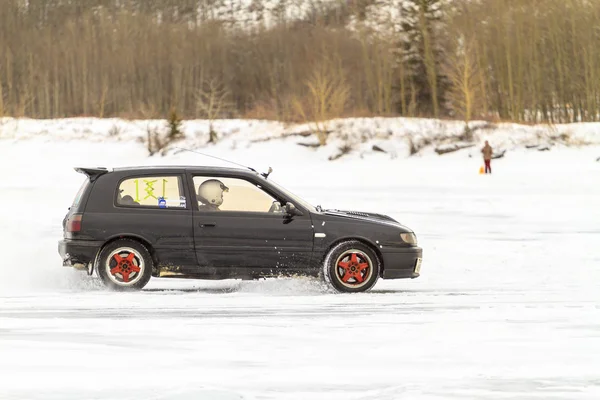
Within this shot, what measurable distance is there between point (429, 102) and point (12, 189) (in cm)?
4969

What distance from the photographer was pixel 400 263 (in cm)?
1132

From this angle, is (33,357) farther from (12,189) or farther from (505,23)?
(505,23)

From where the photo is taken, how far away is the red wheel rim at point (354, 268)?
36.8 ft

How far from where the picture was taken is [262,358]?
6.91 m

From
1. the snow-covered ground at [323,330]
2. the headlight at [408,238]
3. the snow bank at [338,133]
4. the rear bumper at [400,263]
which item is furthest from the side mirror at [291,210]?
the snow bank at [338,133]

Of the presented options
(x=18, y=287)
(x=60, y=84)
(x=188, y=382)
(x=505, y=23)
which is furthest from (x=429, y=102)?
(x=188, y=382)

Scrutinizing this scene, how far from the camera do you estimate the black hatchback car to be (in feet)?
36.3

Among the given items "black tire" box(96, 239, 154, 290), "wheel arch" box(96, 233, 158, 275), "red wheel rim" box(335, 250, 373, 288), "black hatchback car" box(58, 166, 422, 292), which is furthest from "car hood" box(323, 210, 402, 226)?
"black tire" box(96, 239, 154, 290)

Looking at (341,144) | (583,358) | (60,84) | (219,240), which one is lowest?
(583,358)

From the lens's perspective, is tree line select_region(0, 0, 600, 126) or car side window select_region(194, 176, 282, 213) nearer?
car side window select_region(194, 176, 282, 213)

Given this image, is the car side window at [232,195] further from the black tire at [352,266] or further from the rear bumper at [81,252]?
the rear bumper at [81,252]

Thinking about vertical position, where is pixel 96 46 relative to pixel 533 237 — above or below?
above

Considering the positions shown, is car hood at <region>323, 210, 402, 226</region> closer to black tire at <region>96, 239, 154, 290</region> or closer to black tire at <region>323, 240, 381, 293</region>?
black tire at <region>323, 240, 381, 293</region>

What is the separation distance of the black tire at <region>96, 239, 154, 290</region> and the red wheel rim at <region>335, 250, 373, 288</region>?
6.86 feet
